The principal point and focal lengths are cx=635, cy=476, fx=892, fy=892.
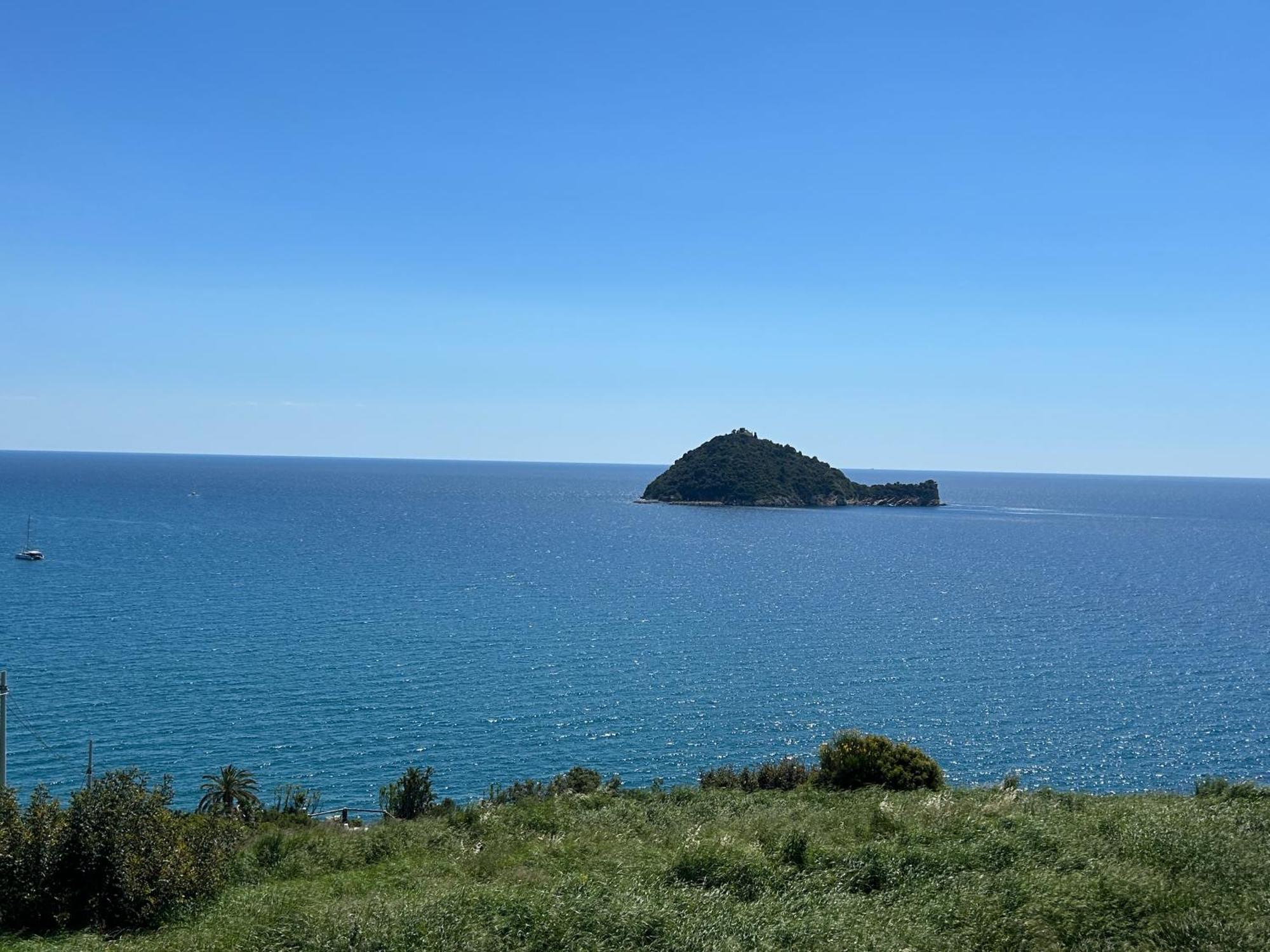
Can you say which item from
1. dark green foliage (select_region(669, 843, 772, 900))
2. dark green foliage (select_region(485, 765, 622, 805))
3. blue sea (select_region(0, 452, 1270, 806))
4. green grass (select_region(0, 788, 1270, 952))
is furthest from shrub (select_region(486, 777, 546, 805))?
dark green foliage (select_region(669, 843, 772, 900))

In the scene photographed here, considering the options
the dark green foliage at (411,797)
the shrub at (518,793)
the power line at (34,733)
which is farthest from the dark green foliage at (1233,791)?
the power line at (34,733)

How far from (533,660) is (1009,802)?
3778 centimetres

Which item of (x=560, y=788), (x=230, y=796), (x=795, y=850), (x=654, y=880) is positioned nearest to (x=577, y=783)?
(x=560, y=788)

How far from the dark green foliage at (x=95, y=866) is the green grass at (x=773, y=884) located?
70 centimetres

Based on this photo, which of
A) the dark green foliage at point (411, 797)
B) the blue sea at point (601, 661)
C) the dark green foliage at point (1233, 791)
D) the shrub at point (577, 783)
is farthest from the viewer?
the blue sea at point (601, 661)

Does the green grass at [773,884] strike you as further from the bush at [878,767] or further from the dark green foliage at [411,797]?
the bush at [878,767]

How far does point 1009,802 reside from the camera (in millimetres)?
23047

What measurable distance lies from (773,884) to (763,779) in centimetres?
1738

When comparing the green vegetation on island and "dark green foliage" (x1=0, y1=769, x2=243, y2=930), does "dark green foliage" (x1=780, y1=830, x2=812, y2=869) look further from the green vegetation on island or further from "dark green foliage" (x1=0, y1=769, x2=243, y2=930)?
"dark green foliage" (x1=0, y1=769, x2=243, y2=930)

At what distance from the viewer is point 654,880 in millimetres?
16859

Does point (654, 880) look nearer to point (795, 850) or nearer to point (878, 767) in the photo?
point (795, 850)

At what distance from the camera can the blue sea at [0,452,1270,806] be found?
40594 mm

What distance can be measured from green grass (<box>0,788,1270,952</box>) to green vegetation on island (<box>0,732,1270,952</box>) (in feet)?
0.17

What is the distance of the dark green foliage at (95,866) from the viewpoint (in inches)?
634
